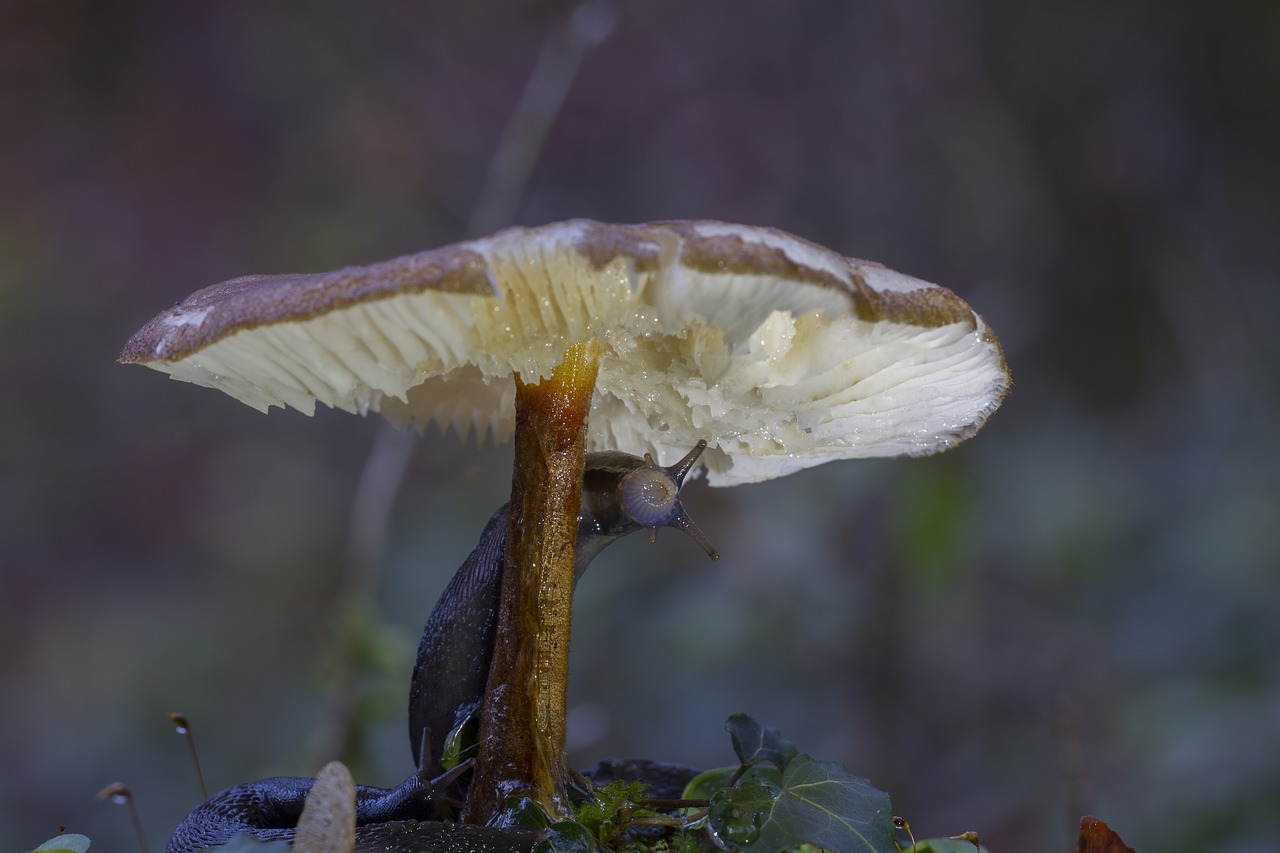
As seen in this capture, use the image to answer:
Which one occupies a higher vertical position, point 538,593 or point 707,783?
point 538,593

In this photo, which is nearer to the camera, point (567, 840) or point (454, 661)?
point (567, 840)

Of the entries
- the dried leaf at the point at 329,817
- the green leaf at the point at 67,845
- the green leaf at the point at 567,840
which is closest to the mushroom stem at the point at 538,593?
the green leaf at the point at 567,840

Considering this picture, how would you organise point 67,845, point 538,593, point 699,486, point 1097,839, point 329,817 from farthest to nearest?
point 699,486 < point 538,593 < point 1097,839 < point 67,845 < point 329,817

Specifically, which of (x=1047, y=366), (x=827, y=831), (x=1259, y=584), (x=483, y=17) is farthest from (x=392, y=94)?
(x=827, y=831)

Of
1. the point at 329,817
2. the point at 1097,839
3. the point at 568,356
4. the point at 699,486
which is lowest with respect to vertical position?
the point at 1097,839

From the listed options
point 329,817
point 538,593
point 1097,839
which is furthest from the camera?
point 538,593

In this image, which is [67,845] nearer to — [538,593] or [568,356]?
[538,593]

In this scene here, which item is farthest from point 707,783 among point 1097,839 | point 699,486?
point 699,486
